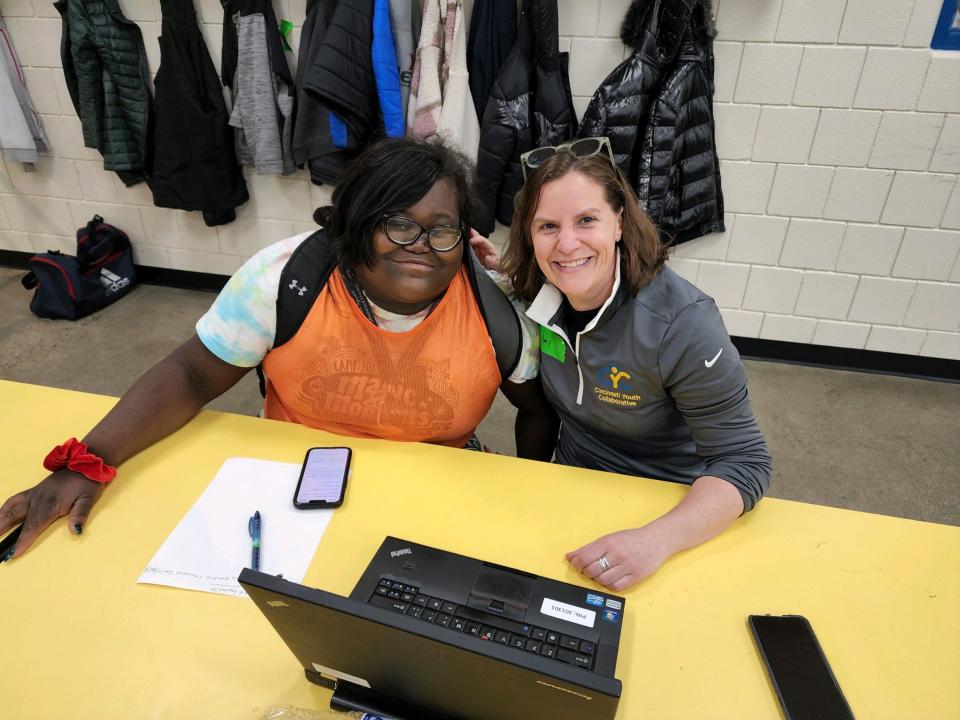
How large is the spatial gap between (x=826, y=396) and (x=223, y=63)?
3.17m

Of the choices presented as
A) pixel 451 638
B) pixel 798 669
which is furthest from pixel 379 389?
pixel 798 669

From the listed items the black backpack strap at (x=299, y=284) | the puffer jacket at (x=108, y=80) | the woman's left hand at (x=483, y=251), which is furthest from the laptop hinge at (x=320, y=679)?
the puffer jacket at (x=108, y=80)

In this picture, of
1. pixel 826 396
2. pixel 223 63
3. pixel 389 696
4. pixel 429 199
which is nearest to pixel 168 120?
pixel 223 63

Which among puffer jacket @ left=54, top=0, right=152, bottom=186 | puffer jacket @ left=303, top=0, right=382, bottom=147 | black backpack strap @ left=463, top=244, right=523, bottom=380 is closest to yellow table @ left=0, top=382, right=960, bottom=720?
black backpack strap @ left=463, top=244, right=523, bottom=380

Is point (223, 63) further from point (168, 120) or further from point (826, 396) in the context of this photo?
point (826, 396)

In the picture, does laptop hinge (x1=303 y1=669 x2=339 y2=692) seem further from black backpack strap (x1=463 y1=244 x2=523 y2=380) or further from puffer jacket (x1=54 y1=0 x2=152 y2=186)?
puffer jacket (x1=54 y1=0 x2=152 y2=186)

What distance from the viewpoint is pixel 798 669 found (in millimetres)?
826

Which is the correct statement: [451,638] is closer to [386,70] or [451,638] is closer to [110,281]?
[386,70]

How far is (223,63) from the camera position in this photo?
2834mm

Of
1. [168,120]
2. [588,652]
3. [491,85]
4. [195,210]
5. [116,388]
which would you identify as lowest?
[116,388]

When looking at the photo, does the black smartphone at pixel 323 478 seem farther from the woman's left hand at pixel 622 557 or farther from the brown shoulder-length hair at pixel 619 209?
the brown shoulder-length hair at pixel 619 209

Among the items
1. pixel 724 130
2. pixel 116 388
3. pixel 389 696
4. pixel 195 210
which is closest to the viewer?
pixel 389 696

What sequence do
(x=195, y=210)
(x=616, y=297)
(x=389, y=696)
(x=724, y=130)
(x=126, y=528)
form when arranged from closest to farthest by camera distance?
(x=389, y=696)
(x=126, y=528)
(x=616, y=297)
(x=724, y=130)
(x=195, y=210)

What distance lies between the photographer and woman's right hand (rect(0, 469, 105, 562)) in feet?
3.33
